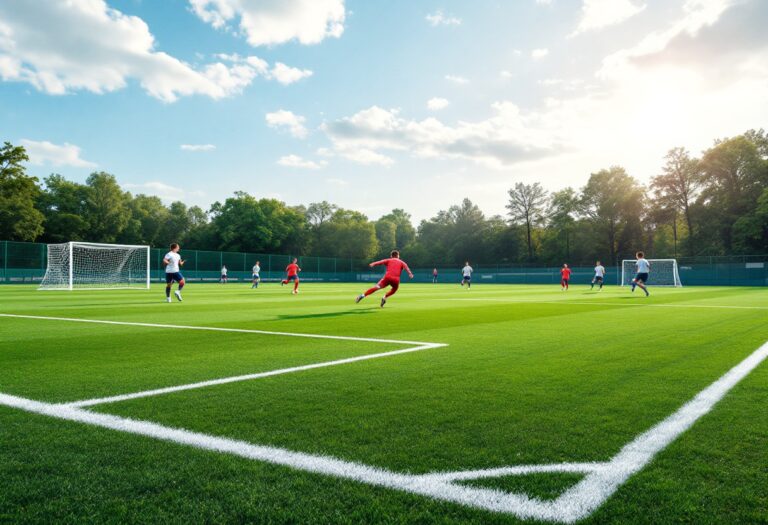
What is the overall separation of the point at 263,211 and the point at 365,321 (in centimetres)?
8541

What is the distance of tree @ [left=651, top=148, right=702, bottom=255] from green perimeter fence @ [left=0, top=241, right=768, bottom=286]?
22555mm

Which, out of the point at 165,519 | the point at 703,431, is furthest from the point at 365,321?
the point at 165,519

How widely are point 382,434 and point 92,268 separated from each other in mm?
39127

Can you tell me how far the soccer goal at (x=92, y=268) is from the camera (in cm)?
3393

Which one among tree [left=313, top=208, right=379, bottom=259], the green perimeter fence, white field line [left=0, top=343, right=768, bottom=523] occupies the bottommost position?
white field line [left=0, top=343, right=768, bottom=523]

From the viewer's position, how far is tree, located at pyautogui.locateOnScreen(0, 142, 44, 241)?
6125 cm

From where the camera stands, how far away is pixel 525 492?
243cm

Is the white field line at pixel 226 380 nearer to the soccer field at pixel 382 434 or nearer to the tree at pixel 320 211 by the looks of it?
the soccer field at pixel 382 434

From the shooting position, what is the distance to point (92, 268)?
36.8 meters

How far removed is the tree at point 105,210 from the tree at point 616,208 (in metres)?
72.6

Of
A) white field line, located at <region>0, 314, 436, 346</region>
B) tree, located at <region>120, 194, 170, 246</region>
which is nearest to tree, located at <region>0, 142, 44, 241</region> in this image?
tree, located at <region>120, 194, 170, 246</region>

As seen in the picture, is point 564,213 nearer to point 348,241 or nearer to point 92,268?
point 348,241

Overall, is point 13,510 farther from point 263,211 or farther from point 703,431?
point 263,211

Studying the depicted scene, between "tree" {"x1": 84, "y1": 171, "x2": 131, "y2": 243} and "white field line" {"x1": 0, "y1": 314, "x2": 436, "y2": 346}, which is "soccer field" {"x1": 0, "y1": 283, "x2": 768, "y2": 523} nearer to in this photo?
"white field line" {"x1": 0, "y1": 314, "x2": 436, "y2": 346}
